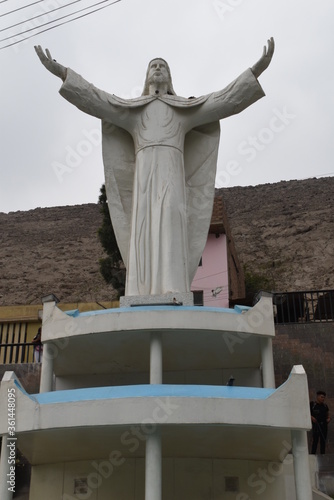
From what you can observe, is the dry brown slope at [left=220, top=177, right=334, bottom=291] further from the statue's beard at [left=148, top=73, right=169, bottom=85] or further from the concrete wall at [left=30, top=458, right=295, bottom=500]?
the concrete wall at [left=30, top=458, right=295, bottom=500]

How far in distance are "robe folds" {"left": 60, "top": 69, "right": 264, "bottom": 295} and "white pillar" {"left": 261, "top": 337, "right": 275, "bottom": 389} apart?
1.72m

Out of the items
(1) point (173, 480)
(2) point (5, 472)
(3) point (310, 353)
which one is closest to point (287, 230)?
(3) point (310, 353)

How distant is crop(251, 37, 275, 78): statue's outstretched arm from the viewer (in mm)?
12711

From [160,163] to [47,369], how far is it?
13.7 feet

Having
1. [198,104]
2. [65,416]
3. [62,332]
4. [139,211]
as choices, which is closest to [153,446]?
[65,416]

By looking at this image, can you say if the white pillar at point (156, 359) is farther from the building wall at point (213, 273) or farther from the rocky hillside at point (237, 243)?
the rocky hillside at point (237, 243)

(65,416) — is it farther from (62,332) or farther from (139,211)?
(139,211)

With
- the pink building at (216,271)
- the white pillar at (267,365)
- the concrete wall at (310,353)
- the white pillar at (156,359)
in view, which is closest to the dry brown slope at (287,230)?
the pink building at (216,271)

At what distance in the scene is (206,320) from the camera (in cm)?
1094

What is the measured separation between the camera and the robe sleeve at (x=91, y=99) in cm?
1300

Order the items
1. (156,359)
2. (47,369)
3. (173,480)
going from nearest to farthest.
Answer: (156,359), (173,480), (47,369)

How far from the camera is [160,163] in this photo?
42.5 feet

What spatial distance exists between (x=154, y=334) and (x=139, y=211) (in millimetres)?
2732

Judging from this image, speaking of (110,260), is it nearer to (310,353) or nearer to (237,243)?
(310,353)
